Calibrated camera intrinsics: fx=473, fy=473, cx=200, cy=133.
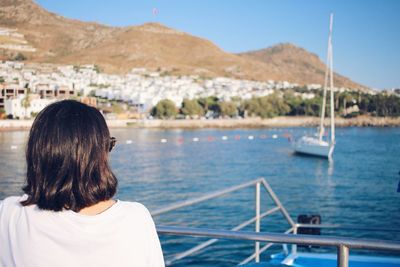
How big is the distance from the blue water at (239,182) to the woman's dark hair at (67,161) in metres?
1.67

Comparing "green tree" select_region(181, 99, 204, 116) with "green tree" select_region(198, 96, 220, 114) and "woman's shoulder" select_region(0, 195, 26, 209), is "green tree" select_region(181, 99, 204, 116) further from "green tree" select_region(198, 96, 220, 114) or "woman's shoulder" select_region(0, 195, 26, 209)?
"woman's shoulder" select_region(0, 195, 26, 209)

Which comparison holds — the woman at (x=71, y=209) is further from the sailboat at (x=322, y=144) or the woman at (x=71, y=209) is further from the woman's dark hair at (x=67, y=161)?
the sailboat at (x=322, y=144)

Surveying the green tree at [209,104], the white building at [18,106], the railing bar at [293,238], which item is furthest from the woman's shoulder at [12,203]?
the green tree at [209,104]

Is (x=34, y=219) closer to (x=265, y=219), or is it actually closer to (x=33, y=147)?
(x=33, y=147)

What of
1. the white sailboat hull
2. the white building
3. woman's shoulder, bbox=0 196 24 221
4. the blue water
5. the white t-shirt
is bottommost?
the blue water

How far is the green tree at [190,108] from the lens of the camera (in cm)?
7319

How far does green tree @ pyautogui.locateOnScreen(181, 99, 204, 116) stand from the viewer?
73.2 m

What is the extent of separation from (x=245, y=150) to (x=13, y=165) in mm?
21830

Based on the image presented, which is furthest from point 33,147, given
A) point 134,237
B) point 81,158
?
point 134,237

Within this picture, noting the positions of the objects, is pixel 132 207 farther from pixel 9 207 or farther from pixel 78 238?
pixel 9 207

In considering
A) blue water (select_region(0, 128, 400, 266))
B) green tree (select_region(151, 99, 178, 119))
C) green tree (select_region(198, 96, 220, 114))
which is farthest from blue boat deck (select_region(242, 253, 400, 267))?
green tree (select_region(198, 96, 220, 114))

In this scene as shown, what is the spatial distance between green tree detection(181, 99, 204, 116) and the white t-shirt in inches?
2833

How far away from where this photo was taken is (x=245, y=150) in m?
36.7

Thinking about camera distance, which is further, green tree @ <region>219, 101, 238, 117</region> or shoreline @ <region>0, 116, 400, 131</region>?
green tree @ <region>219, 101, 238, 117</region>
